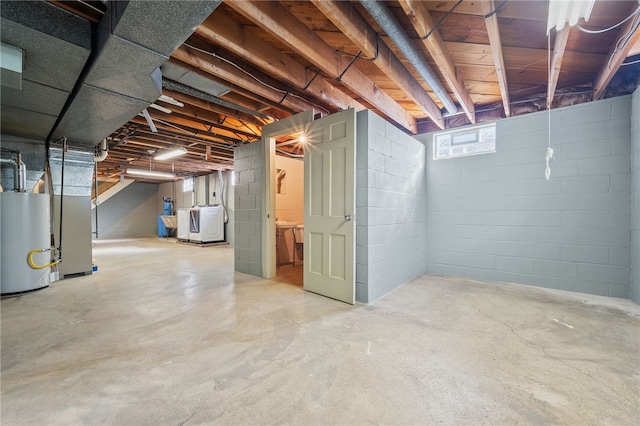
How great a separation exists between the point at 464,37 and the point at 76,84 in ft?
11.3

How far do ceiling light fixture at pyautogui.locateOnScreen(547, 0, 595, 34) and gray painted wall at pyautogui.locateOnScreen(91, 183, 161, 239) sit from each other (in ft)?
43.8

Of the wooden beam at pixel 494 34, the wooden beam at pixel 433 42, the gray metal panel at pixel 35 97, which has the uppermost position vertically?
the wooden beam at pixel 433 42

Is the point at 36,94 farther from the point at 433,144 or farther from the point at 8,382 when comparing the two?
the point at 433,144

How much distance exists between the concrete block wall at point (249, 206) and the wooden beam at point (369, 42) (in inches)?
80.8

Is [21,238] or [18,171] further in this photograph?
[18,171]

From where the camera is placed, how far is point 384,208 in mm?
3023

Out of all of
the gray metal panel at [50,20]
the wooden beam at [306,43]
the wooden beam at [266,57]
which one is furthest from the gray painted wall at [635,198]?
the gray metal panel at [50,20]

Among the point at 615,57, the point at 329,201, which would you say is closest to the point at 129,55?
the point at 329,201

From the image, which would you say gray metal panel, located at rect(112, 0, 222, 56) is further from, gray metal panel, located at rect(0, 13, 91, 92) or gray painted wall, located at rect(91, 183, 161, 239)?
gray painted wall, located at rect(91, 183, 161, 239)

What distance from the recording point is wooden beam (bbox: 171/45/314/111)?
2295mm

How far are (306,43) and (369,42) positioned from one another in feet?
1.73

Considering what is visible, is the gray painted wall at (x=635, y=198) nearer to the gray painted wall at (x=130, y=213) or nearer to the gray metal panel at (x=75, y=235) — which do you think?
the gray metal panel at (x=75, y=235)

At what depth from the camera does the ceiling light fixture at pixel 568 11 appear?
5.08ft

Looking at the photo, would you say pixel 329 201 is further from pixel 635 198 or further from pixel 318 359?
pixel 635 198
